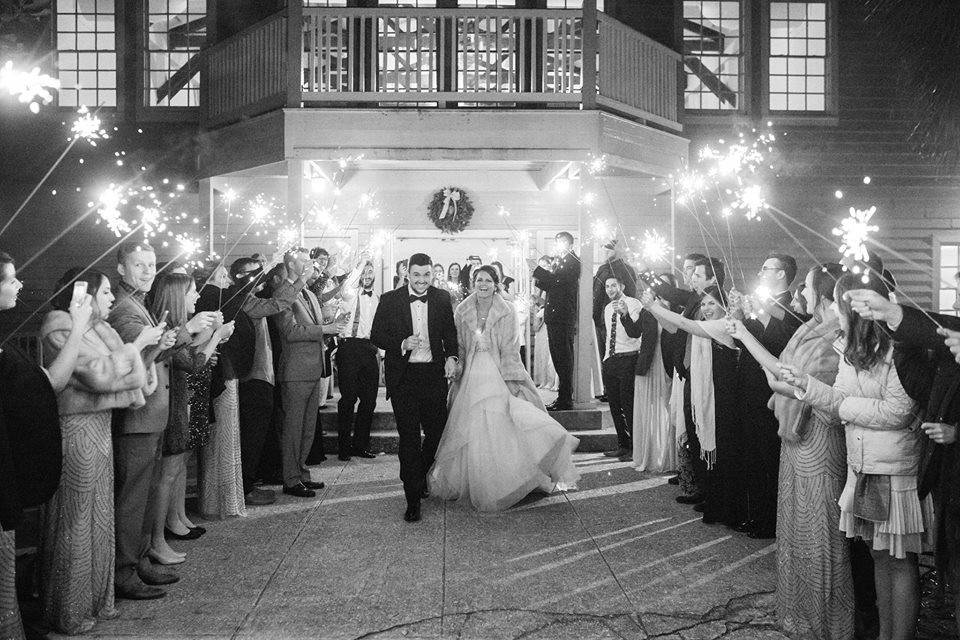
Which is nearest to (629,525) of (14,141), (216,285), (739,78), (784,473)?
(784,473)

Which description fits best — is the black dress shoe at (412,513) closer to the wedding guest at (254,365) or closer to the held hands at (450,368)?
the held hands at (450,368)

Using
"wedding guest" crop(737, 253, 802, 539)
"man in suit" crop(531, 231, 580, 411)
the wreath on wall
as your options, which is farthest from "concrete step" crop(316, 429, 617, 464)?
the wreath on wall

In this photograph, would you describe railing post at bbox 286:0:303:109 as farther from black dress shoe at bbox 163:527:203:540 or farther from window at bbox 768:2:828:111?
window at bbox 768:2:828:111

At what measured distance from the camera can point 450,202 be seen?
13.9 meters

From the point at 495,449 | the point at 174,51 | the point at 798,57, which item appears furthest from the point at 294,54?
the point at 798,57

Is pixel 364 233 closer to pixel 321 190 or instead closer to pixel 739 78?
pixel 321 190

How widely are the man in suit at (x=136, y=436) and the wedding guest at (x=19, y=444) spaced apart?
3.20 feet

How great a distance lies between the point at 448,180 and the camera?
1391 cm

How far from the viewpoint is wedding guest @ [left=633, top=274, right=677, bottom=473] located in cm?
838

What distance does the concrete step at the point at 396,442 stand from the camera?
31.6 feet

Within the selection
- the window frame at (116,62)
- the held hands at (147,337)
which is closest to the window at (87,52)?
the window frame at (116,62)

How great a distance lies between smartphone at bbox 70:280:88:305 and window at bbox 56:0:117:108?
10.6 m

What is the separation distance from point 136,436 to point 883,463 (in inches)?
156

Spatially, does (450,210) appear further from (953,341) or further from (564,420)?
(953,341)
